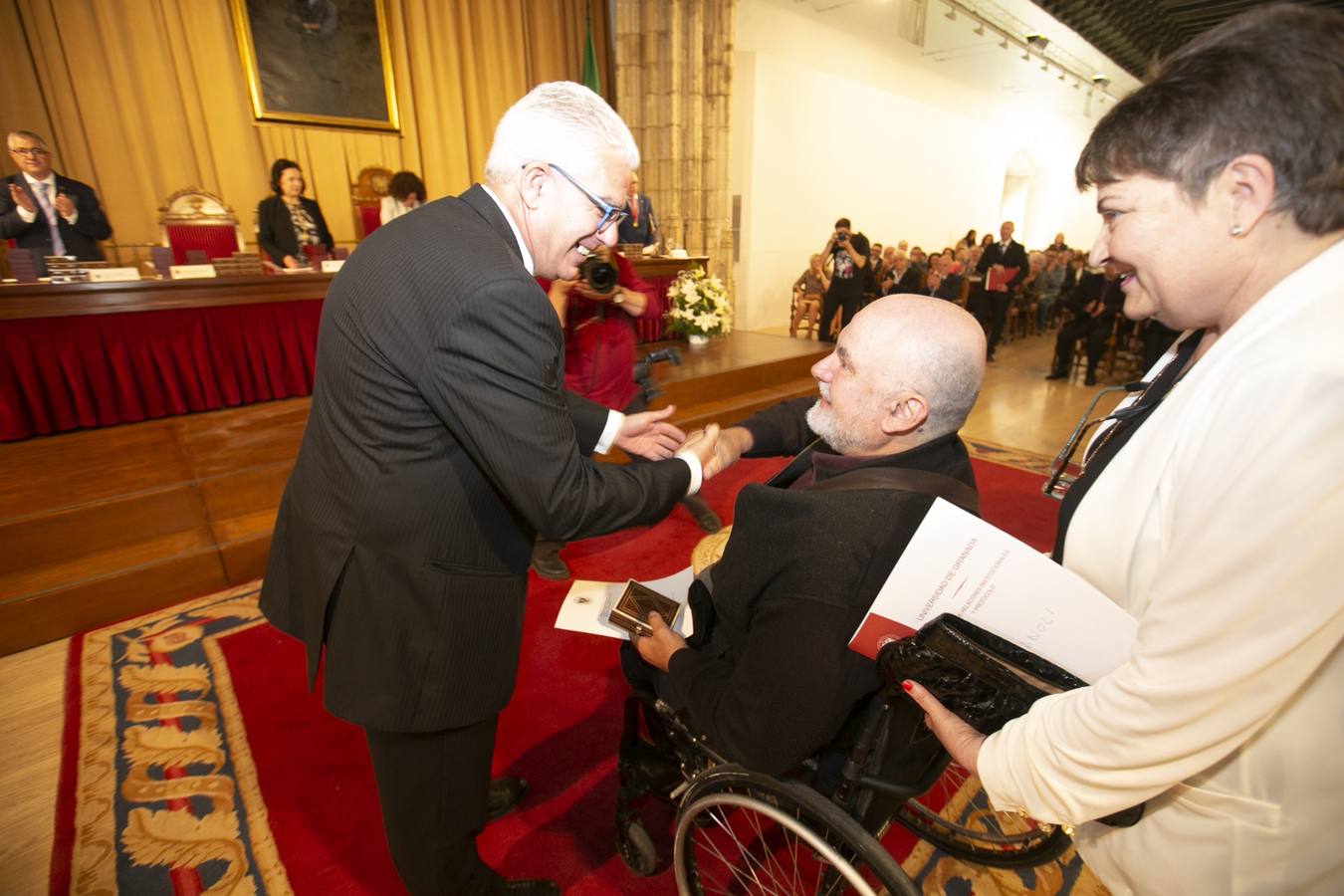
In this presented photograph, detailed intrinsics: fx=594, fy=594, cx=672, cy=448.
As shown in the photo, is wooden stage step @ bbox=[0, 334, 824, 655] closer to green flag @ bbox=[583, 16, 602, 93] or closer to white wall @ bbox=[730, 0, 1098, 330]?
green flag @ bbox=[583, 16, 602, 93]

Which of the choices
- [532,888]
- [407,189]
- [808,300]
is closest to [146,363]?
[407,189]

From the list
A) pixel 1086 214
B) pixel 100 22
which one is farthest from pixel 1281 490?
pixel 1086 214

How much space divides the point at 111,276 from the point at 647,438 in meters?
3.94

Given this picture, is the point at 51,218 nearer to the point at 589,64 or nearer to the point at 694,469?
the point at 694,469

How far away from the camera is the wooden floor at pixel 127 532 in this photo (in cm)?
189

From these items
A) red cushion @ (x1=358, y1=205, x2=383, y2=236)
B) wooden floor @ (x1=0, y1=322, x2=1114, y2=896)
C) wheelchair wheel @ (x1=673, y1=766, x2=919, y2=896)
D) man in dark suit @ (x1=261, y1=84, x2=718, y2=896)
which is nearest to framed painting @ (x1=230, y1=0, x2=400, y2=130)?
red cushion @ (x1=358, y1=205, x2=383, y2=236)

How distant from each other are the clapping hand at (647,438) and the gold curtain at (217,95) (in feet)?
25.5

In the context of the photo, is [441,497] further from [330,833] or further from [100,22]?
[100,22]

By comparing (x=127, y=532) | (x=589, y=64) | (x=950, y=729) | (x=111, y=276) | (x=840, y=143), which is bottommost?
(x=127, y=532)

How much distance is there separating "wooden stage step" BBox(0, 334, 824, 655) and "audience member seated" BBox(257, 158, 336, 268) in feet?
7.31

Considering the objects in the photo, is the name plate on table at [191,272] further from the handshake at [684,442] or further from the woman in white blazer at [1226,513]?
the woman in white blazer at [1226,513]

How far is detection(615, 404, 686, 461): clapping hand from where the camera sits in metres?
1.81

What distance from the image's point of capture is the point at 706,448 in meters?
1.62

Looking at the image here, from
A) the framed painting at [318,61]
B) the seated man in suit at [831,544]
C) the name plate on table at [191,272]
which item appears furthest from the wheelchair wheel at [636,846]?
the framed painting at [318,61]
